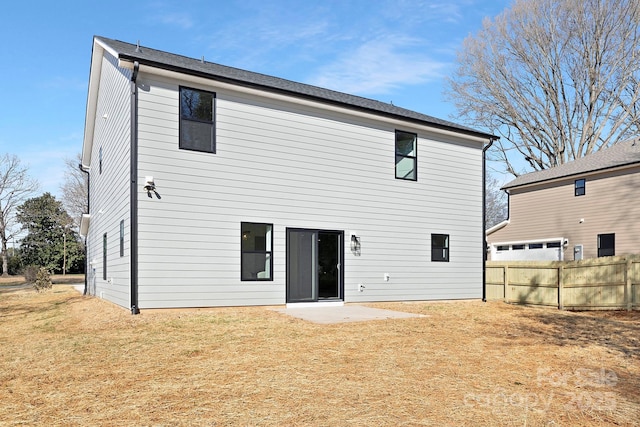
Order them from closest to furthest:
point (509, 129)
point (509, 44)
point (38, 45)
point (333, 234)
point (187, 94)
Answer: point (187, 94)
point (333, 234)
point (38, 45)
point (509, 44)
point (509, 129)

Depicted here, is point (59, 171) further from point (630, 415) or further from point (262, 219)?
point (630, 415)

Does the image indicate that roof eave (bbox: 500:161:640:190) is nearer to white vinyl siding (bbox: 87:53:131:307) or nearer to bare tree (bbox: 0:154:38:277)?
white vinyl siding (bbox: 87:53:131:307)

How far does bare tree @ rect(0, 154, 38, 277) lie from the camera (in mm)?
33594

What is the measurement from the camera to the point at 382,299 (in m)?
12.1

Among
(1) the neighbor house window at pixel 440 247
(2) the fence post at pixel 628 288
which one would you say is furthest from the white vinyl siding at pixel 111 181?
(2) the fence post at pixel 628 288

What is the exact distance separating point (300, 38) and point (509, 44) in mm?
17517

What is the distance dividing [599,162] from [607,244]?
12.3 feet

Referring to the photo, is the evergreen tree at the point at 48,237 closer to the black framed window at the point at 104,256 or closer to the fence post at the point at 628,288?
the black framed window at the point at 104,256

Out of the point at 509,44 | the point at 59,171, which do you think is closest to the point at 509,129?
the point at 509,44

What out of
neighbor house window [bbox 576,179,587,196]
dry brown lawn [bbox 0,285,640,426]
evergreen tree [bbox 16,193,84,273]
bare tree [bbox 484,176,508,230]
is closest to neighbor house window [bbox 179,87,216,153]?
dry brown lawn [bbox 0,285,640,426]

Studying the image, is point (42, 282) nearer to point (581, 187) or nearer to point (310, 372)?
point (310, 372)

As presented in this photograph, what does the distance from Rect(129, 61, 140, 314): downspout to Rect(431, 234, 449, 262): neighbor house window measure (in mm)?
8187

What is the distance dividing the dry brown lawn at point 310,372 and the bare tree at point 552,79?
70.3 ft

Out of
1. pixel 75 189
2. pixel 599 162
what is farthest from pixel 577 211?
pixel 75 189
